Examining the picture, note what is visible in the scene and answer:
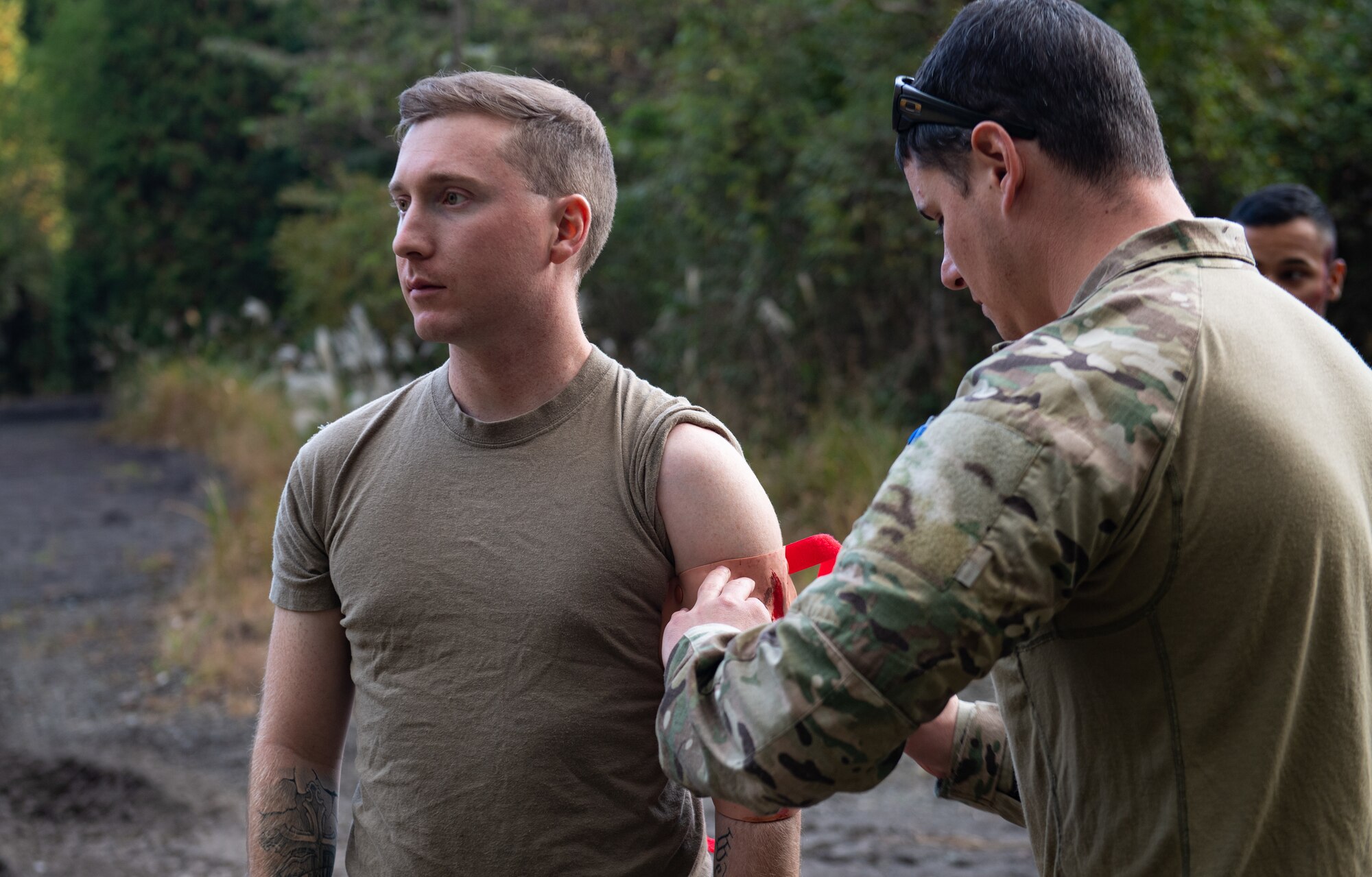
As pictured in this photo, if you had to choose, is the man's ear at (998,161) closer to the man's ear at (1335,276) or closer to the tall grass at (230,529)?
the man's ear at (1335,276)

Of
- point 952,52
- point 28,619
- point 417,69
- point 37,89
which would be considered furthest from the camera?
point 37,89

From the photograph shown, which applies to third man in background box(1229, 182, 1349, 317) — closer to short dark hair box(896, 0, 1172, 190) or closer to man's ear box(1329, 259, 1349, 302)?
man's ear box(1329, 259, 1349, 302)

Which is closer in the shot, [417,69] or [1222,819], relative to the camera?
[1222,819]

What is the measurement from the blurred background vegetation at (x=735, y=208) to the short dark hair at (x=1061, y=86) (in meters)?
0.31

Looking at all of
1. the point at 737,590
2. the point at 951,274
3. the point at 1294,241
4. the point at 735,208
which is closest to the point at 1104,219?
the point at 951,274

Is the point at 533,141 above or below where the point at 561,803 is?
above

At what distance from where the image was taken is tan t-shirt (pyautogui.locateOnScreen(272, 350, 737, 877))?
203 centimetres

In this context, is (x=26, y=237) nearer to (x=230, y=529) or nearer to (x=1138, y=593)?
(x=230, y=529)

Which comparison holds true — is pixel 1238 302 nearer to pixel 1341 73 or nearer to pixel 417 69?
pixel 1341 73

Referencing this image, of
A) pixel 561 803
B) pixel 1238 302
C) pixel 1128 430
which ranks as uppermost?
pixel 1238 302

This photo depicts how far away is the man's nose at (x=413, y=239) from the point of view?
215cm

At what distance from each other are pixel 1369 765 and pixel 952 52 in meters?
0.99

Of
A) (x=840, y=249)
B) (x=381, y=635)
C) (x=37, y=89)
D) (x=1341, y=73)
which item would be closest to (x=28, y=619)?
(x=840, y=249)

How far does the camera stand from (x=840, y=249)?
28.9 ft
